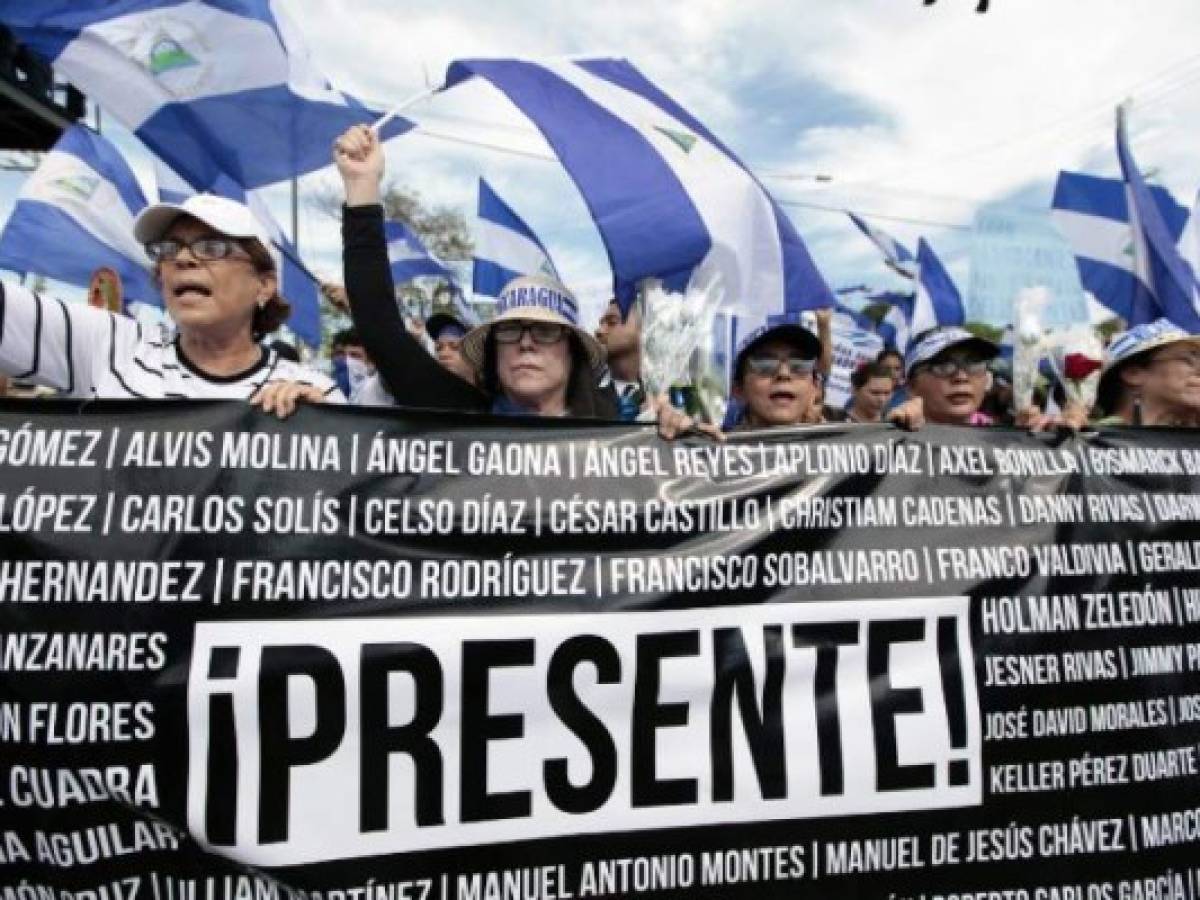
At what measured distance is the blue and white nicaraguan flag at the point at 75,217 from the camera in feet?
15.1

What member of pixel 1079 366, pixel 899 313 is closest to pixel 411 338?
pixel 1079 366

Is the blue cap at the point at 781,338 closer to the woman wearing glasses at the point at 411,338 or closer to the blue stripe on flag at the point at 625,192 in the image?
the blue stripe on flag at the point at 625,192

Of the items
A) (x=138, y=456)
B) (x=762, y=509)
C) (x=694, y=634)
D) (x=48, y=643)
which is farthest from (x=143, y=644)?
(x=762, y=509)

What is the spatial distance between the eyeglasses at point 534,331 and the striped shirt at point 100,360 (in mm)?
537

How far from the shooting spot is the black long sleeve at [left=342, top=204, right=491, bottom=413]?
2.66 m

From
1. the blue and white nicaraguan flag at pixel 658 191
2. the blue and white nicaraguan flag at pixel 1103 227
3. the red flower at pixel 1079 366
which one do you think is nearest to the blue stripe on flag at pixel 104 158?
the blue and white nicaraguan flag at pixel 658 191

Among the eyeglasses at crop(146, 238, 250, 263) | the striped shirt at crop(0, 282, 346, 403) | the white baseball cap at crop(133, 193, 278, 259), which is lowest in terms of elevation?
the striped shirt at crop(0, 282, 346, 403)

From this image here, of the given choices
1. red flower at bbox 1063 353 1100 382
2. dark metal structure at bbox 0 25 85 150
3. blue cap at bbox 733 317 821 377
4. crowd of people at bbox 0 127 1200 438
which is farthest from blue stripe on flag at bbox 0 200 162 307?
dark metal structure at bbox 0 25 85 150

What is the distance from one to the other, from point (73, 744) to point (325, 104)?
2.72 metres

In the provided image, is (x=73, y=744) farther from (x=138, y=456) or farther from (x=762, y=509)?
(x=762, y=509)

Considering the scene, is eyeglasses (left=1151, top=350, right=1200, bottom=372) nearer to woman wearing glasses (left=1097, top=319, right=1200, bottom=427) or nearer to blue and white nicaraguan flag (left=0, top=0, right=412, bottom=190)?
woman wearing glasses (left=1097, top=319, right=1200, bottom=427)

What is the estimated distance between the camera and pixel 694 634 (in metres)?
2.21

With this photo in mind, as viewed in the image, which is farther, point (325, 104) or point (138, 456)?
point (325, 104)

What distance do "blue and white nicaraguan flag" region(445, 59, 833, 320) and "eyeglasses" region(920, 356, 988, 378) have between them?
76 centimetres
